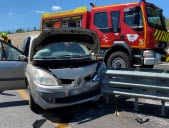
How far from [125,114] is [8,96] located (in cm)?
369

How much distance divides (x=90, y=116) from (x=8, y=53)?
295cm

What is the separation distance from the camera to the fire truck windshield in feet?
34.2

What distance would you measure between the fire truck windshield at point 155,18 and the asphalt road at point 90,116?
4348mm

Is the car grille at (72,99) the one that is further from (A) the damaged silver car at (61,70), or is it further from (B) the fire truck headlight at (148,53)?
(B) the fire truck headlight at (148,53)

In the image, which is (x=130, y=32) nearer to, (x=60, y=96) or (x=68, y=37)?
(x=68, y=37)

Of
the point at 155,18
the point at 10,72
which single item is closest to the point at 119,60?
the point at 155,18

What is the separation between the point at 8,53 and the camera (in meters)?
7.52

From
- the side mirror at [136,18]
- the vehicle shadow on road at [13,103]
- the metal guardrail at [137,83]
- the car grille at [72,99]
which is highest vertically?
the side mirror at [136,18]

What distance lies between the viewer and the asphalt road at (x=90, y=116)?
532cm

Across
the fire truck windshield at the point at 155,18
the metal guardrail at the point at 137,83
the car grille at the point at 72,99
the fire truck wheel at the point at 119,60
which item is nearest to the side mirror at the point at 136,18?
the fire truck windshield at the point at 155,18

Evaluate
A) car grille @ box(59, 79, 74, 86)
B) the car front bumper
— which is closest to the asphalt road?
the car front bumper

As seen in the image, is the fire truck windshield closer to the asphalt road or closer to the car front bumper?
the asphalt road

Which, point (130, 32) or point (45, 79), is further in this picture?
point (130, 32)

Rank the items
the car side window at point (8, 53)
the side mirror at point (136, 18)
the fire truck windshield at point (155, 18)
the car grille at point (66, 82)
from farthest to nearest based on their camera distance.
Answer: the fire truck windshield at point (155, 18)
the side mirror at point (136, 18)
the car side window at point (8, 53)
the car grille at point (66, 82)
